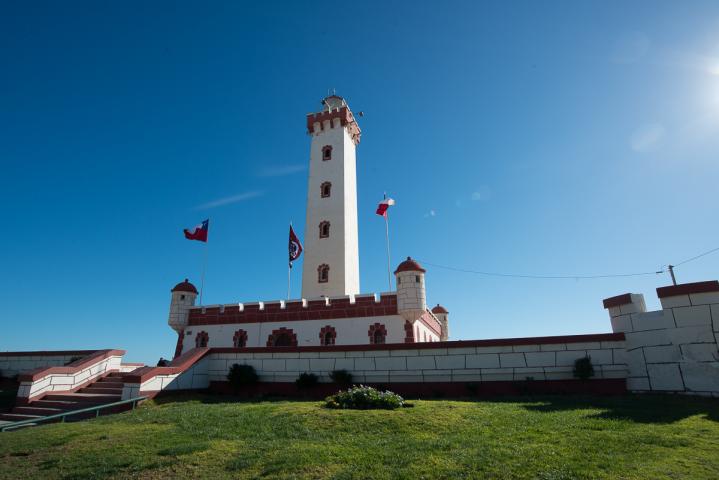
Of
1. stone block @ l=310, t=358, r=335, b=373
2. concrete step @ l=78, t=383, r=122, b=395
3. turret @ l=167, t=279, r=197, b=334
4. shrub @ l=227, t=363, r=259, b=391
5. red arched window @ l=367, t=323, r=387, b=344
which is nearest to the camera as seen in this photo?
stone block @ l=310, t=358, r=335, b=373

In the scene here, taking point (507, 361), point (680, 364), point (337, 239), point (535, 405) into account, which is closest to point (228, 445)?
point (535, 405)

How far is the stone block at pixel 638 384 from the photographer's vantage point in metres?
11.1

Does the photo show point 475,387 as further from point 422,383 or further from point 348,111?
point 348,111

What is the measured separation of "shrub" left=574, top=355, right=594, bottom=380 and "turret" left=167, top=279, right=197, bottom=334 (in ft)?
65.1

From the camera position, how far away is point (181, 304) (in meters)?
23.1

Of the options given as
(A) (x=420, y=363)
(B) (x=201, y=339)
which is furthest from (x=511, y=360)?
(B) (x=201, y=339)

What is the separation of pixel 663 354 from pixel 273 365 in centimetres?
1232

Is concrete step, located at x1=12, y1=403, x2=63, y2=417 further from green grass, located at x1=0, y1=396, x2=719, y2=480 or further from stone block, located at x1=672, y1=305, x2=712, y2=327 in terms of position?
stone block, located at x1=672, y1=305, x2=712, y2=327

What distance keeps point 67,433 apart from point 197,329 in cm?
1415

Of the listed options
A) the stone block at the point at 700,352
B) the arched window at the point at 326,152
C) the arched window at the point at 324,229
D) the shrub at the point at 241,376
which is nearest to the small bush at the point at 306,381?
the shrub at the point at 241,376

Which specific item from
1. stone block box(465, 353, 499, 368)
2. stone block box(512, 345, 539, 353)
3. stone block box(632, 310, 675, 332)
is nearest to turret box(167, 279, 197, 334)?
stone block box(465, 353, 499, 368)

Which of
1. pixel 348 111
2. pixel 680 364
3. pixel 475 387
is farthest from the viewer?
pixel 348 111

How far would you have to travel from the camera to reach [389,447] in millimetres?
6617

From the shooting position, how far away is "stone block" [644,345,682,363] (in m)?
10.6
